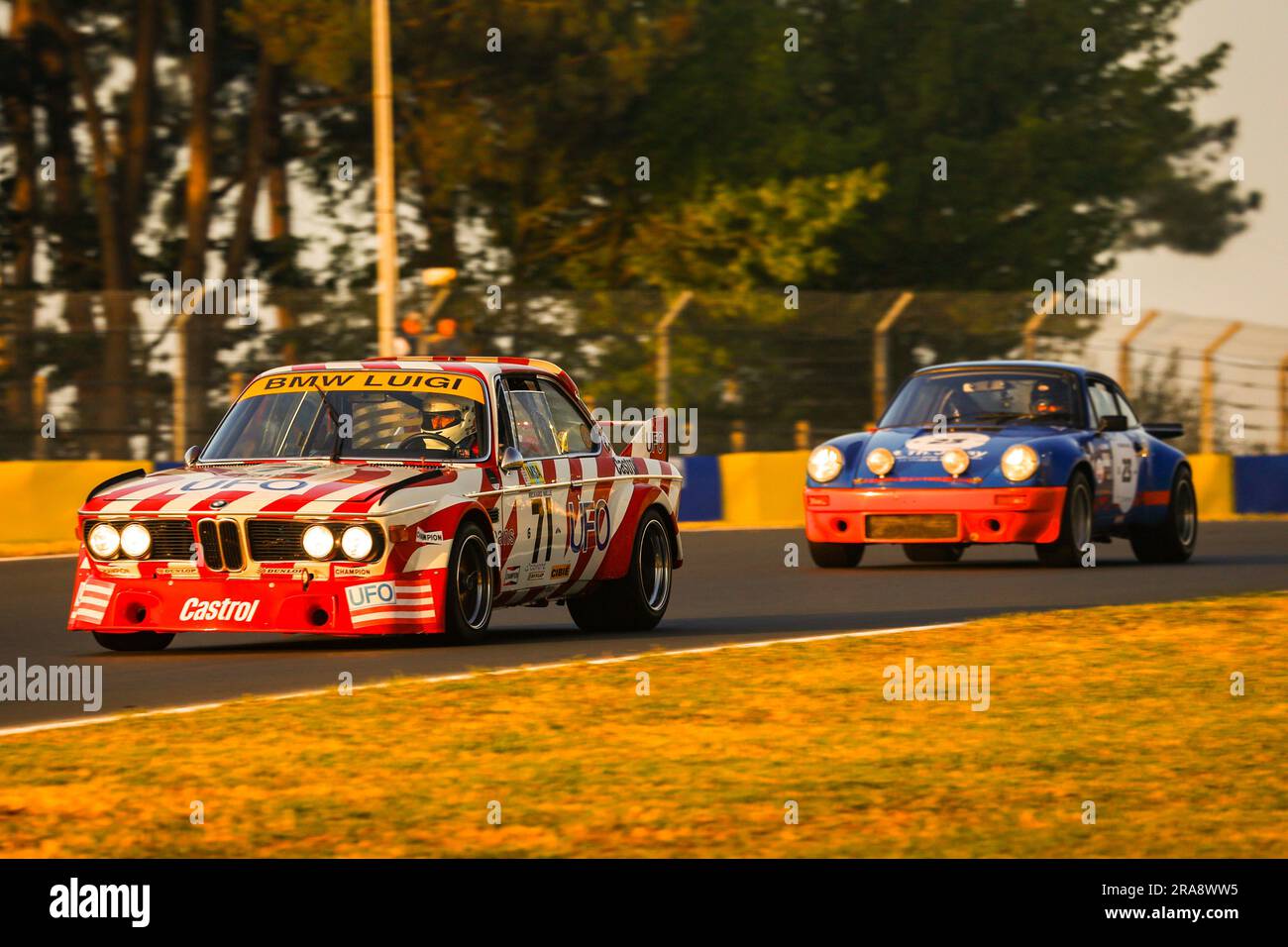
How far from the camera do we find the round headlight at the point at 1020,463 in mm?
16734

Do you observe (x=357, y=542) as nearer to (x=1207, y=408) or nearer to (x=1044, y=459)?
(x=1044, y=459)

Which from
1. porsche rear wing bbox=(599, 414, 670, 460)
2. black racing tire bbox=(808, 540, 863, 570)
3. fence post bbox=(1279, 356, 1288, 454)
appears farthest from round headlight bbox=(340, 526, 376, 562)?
fence post bbox=(1279, 356, 1288, 454)

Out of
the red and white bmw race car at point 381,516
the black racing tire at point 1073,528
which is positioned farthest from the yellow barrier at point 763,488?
the red and white bmw race car at point 381,516

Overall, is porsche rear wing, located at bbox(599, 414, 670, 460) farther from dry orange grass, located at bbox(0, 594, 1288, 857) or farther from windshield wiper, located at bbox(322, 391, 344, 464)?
dry orange grass, located at bbox(0, 594, 1288, 857)

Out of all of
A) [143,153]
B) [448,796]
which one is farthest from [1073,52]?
[448,796]

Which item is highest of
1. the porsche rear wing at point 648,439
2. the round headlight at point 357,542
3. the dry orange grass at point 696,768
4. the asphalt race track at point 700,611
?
the porsche rear wing at point 648,439

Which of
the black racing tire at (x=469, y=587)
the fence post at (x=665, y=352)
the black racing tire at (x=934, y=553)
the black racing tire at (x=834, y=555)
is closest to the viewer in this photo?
the black racing tire at (x=469, y=587)

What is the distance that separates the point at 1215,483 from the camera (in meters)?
27.5

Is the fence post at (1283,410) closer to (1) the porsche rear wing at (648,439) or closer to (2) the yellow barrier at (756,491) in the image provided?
(2) the yellow barrier at (756,491)

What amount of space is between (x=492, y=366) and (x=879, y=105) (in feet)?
112

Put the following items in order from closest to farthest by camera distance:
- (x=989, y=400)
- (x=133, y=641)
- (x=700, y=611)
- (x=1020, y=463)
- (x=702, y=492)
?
1. (x=133, y=641)
2. (x=700, y=611)
3. (x=1020, y=463)
4. (x=989, y=400)
5. (x=702, y=492)

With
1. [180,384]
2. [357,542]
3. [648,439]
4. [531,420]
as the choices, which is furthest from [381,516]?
[180,384]

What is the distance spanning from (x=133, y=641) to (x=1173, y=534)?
30.7ft

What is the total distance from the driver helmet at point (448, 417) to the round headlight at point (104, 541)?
161cm
